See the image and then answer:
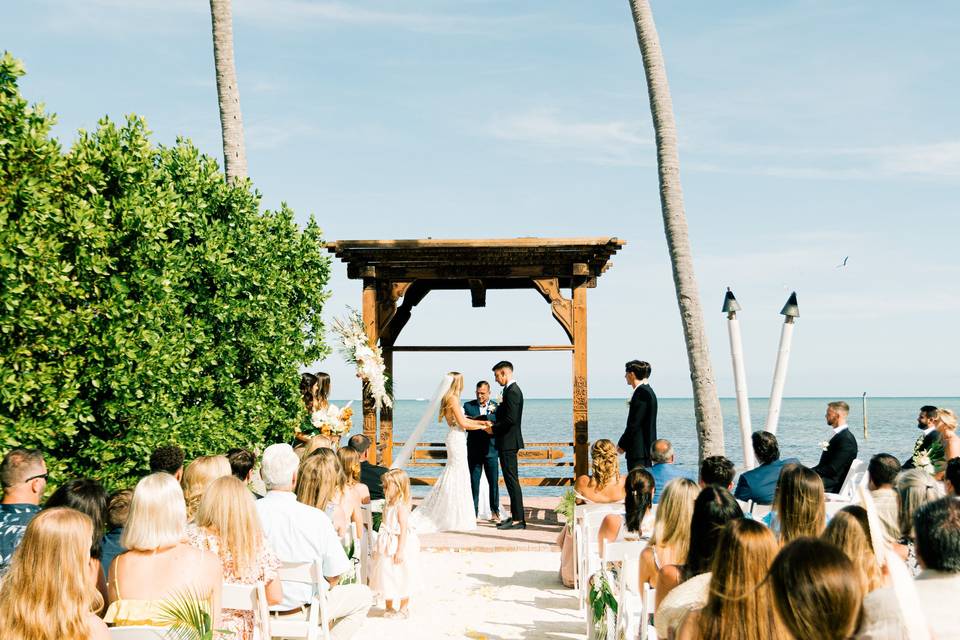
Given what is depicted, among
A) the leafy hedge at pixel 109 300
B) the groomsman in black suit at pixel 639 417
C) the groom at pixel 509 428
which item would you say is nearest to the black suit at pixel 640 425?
the groomsman in black suit at pixel 639 417

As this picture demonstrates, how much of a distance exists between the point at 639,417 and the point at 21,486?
6.53 metres

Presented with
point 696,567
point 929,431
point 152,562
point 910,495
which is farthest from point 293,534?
point 929,431

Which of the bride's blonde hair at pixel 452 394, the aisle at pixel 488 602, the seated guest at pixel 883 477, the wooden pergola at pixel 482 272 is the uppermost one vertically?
the wooden pergola at pixel 482 272

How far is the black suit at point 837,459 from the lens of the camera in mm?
8602

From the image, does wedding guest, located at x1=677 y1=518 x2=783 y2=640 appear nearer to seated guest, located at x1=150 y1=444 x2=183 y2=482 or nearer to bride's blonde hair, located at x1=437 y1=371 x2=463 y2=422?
seated guest, located at x1=150 y1=444 x2=183 y2=482

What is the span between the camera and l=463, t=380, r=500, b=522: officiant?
12.1 meters

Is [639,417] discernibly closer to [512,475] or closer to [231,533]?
[512,475]

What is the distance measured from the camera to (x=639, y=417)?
9.80 meters

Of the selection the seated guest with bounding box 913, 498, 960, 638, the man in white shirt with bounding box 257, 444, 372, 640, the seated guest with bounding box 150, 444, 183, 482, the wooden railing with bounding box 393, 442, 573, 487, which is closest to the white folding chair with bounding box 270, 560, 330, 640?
the man in white shirt with bounding box 257, 444, 372, 640

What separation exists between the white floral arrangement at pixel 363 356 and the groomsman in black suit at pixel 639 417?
3.39 meters

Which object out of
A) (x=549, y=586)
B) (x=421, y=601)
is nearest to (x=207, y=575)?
(x=421, y=601)

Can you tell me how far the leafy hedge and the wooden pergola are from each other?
2711 millimetres

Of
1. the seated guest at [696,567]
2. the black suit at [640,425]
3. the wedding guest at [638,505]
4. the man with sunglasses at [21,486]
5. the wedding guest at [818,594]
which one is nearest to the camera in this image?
the wedding guest at [818,594]

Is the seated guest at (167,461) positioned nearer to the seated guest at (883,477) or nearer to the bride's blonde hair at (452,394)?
the seated guest at (883,477)
